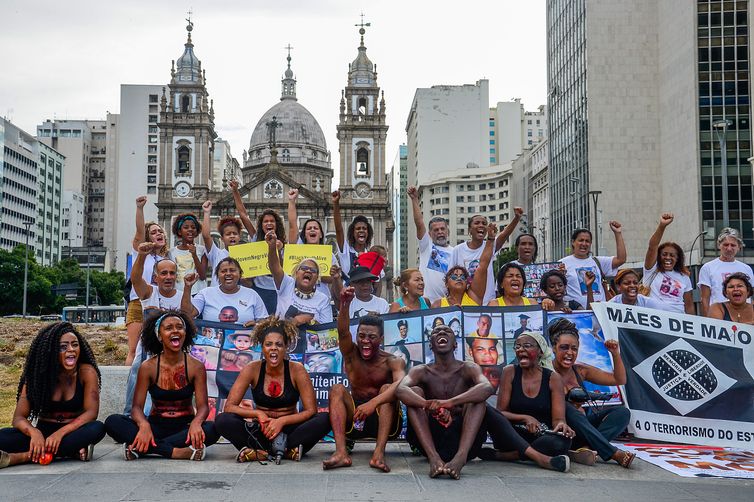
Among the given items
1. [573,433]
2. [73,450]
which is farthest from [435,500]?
[73,450]

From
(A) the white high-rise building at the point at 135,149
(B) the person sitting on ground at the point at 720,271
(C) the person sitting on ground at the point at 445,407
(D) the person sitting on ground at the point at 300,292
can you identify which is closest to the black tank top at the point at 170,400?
(D) the person sitting on ground at the point at 300,292

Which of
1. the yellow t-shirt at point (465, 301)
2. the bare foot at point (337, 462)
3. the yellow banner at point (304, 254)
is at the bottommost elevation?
the bare foot at point (337, 462)

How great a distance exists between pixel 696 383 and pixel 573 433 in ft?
6.73

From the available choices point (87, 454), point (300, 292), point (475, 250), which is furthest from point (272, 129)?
point (87, 454)

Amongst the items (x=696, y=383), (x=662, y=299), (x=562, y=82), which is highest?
(x=562, y=82)

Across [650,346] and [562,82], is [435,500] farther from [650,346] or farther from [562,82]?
[562,82]

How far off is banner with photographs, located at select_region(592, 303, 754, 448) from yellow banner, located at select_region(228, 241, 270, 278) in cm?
387

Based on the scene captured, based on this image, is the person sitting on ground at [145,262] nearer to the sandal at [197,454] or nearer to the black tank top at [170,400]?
the black tank top at [170,400]

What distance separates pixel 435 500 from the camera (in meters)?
6.00

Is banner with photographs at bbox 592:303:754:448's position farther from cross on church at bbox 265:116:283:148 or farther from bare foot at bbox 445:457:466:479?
cross on church at bbox 265:116:283:148

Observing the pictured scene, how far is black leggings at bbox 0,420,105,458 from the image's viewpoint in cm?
721

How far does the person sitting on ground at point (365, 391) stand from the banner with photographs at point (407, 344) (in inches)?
29.2

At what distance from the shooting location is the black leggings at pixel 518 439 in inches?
286

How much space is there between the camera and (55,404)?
7402mm
